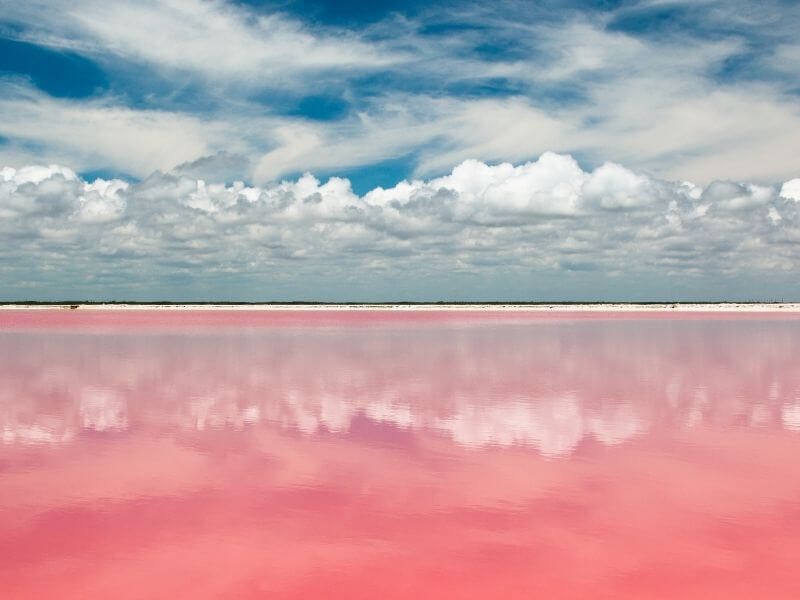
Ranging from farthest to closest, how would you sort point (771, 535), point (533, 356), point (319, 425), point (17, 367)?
point (533, 356), point (17, 367), point (319, 425), point (771, 535)

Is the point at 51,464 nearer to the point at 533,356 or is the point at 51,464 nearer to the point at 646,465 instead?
the point at 646,465

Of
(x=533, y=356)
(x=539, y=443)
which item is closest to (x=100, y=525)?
(x=539, y=443)

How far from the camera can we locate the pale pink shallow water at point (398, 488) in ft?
29.4

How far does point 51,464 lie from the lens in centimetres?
1466

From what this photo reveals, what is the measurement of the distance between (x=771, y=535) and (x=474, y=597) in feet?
16.1

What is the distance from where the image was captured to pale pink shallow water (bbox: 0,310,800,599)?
8969 mm

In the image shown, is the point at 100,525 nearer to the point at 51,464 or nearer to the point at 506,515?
the point at 51,464

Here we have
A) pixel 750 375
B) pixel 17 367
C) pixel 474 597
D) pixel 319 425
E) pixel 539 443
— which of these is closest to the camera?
pixel 474 597

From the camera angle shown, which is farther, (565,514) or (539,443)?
(539,443)

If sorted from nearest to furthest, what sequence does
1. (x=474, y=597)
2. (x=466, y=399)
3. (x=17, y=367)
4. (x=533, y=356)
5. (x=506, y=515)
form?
(x=474, y=597) < (x=506, y=515) < (x=466, y=399) < (x=17, y=367) < (x=533, y=356)

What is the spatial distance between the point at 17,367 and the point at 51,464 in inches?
826

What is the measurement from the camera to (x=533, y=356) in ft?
129

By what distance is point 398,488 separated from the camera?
12.8 metres

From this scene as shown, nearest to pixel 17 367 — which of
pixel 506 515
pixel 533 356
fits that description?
pixel 533 356
